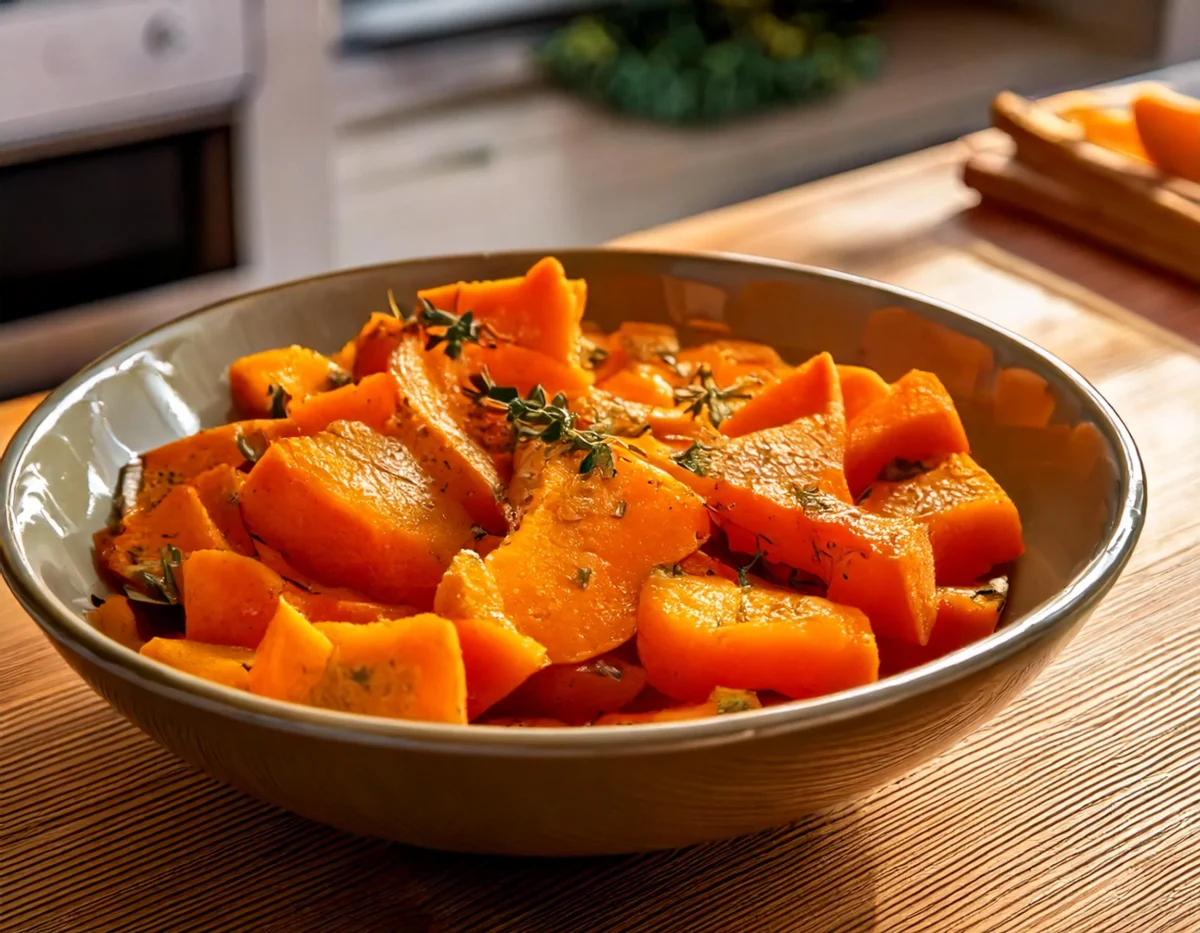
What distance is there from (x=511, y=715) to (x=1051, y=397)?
494 mm

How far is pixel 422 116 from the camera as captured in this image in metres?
4.58

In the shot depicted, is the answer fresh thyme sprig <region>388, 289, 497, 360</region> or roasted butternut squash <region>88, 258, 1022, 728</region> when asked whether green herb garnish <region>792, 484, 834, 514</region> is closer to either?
roasted butternut squash <region>88, 258, 1022, 728</region>

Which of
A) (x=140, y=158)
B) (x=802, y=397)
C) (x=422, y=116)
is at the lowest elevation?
(x=422, y=116)

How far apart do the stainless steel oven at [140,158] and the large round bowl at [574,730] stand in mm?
1627

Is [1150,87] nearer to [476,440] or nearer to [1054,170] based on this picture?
[1054,170]

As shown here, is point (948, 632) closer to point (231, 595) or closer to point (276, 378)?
point (231, 595)

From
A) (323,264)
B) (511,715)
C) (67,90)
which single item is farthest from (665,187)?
(511,715)

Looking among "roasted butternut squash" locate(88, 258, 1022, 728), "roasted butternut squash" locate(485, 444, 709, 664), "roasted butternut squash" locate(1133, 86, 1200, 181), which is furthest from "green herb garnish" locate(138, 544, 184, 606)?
"roasted butternut squash" locate(1133, 86, 1200, 181)

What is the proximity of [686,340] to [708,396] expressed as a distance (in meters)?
0.23

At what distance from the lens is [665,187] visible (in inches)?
165

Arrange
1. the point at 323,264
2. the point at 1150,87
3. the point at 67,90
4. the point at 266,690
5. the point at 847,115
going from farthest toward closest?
the point at 847,115
the point at 323,264
the point at 67,90
the point at 1150,87
the point at 266,690

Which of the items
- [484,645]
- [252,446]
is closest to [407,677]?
[484,645]

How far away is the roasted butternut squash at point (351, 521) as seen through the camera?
813mm

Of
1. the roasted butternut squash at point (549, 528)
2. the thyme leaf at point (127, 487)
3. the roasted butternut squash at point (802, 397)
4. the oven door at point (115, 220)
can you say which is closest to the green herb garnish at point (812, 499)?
the roasted butternut squash at point (549, 528)
